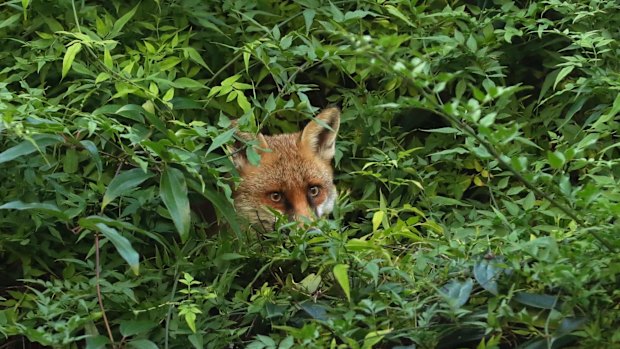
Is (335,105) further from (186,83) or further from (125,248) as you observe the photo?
(125,248)

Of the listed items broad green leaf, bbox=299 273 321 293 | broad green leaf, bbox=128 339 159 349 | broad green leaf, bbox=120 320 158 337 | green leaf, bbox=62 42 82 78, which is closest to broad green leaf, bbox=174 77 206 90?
green leaf, bbox=62 42 82 78

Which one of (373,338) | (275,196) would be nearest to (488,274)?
(373,338)

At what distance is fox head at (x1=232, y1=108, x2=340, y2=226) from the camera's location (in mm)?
6688

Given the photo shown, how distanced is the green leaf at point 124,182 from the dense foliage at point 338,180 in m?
0.02

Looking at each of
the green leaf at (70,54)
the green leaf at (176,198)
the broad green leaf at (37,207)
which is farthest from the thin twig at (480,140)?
the green leaf at (70,54)

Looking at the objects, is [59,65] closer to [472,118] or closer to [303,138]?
[303,138]

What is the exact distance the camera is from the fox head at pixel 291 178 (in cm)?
669

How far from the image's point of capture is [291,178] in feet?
22.3

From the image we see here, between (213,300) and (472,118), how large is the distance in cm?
169

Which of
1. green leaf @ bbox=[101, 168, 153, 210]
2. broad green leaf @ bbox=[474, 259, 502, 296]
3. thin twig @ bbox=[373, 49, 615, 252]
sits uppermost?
thin twig @ bbox=[373, 49, 615, 252]

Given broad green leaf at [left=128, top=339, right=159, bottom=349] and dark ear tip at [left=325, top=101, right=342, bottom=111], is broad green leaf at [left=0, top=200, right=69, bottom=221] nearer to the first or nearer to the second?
broad green leaf at [left=128, top=339, right=159, bottom=349]

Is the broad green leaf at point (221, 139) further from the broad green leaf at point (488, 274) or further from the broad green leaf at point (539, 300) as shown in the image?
the broad green leaf at point (539, 300)

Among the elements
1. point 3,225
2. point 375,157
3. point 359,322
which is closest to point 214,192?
point 359,322

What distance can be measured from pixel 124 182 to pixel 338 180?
8.58 feet
